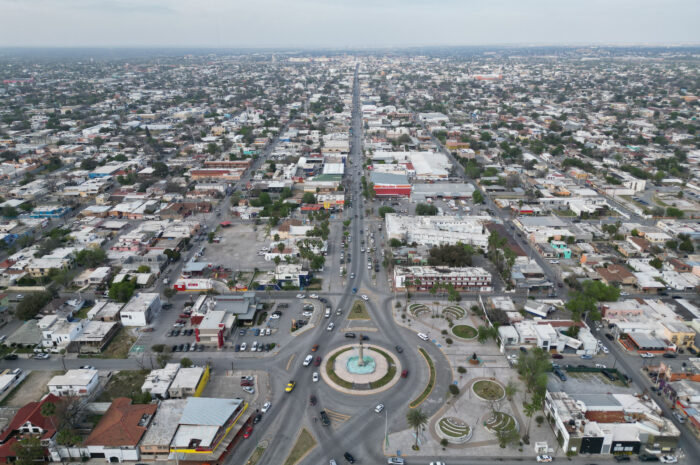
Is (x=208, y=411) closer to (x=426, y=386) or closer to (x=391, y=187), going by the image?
(x=426, y=386)

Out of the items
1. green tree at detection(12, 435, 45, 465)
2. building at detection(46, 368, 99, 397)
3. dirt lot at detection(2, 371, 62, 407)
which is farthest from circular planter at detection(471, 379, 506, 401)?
dirt lot at detection(2, 371, 62, 407)

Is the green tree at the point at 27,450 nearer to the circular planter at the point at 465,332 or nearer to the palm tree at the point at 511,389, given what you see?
the palm tree at the point at 511,389

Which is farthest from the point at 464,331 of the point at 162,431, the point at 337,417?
the point at 162,431

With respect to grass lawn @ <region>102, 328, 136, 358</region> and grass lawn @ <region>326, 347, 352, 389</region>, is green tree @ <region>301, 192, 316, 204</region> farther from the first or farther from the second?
grass lawn @ <region>326, 347, 352, 389</region>

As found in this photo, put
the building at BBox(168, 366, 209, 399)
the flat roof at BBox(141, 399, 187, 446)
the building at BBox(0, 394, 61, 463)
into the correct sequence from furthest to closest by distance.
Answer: the building at BBox(168, 366, 209, 399), the flat roof at BBox(141, 399, 187, 446), the building at BBox(0, 394, 61, 463)

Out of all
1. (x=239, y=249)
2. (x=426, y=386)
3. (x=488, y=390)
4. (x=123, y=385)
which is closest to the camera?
(x=488, y=390)

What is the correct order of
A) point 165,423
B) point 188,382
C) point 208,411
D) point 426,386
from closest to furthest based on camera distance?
point 165,423
point 208,411
point 188,382
point 426,386

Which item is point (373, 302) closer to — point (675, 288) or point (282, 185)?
point (675, 288)
